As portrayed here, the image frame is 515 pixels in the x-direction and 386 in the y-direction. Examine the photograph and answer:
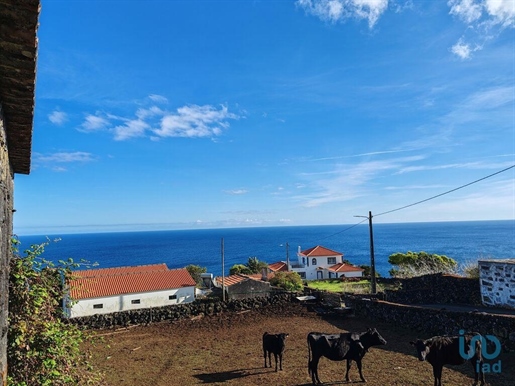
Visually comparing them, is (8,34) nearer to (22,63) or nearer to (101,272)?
(22,63)

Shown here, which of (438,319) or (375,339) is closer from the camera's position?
(375,339)

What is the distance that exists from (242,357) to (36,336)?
9.76 meters

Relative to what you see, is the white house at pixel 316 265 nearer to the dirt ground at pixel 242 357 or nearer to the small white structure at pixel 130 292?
the small white structure at pixel 130 292

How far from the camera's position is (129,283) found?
1101 inches

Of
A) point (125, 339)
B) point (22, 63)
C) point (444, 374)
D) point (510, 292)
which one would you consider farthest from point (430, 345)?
point (125, 339)

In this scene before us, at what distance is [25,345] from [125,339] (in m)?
14.1

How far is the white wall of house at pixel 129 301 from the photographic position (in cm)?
2512

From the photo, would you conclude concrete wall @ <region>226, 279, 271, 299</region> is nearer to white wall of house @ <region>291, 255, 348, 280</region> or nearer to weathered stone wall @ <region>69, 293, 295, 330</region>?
weathered stone wall @ <region>69, 293, 295, 330</region>

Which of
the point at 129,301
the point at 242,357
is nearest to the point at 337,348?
the point at 242,357

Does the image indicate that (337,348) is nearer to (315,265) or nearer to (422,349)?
(422,349)

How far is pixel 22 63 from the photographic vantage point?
3217mm

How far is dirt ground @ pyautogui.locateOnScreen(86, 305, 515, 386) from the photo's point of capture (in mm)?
10984

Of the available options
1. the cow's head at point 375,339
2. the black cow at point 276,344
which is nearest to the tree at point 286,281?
the black cow at point 276,344

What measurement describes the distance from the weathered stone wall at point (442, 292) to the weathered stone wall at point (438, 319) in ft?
15.2
